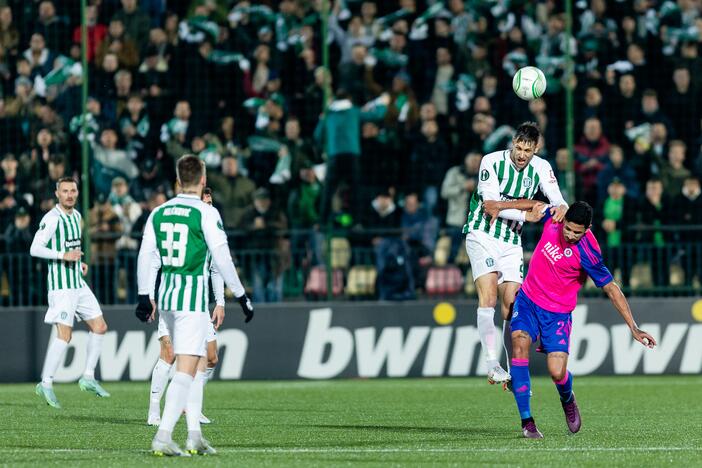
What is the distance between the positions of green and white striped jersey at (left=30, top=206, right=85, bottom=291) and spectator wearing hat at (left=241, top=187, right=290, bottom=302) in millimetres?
2683

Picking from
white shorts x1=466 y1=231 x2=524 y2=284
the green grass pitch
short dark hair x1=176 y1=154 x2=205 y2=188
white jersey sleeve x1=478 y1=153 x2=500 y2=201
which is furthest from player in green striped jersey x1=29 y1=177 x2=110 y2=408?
short dark hair x1=176 y1=154 x2=205 y2=188

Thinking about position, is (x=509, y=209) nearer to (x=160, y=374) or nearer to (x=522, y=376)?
(x=522, y=376)

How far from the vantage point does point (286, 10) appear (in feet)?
55.2

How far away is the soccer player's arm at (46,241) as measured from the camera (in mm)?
13023

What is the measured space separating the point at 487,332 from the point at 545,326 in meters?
1.33

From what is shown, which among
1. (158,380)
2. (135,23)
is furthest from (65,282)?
(135,23)

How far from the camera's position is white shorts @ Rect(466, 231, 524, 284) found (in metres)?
11.0

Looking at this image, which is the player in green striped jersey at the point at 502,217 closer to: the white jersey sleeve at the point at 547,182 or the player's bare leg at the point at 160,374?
the white jersey sleeve at the point at 547,182

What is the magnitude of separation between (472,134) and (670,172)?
2.32m

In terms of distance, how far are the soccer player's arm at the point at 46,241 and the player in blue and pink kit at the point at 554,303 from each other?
17.1ft

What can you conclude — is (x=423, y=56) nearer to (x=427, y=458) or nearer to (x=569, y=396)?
(x=569, y=396)

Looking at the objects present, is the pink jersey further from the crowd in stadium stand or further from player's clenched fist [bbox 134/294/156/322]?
the crowd in stadium stand

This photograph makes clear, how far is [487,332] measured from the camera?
1079 cm

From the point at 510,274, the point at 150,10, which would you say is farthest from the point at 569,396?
the point at 150,10
